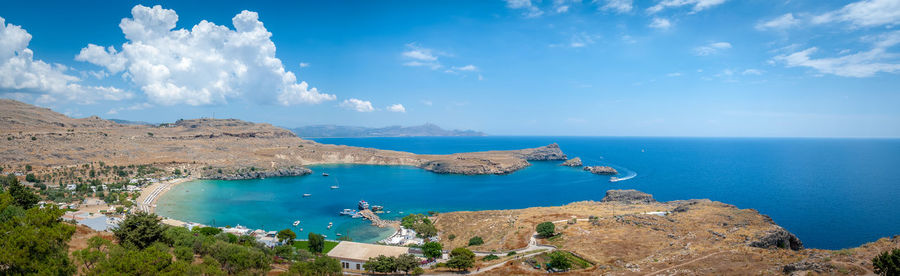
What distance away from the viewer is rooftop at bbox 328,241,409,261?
1598 inches

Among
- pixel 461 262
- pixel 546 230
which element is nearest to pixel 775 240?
pixel 546 230

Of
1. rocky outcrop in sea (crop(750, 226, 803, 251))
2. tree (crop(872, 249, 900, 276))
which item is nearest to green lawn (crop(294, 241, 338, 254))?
rocky outcrop in sea (crop(750, 226, 803, 251))

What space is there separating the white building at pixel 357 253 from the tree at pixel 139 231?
15.7m

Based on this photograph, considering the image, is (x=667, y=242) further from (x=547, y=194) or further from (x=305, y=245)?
(x=547, y=194)

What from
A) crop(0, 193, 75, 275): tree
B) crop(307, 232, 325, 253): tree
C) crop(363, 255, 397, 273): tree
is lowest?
crop(307, 232, 325, 253): tree

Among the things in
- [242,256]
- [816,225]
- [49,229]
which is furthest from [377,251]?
[816,225]

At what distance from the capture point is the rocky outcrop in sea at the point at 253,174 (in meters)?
Answer: 116

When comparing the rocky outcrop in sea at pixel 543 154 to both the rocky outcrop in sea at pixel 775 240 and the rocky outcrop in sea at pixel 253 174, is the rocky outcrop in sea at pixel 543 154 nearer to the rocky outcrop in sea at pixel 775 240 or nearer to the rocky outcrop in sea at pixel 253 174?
the rocky outcrop in sea at pixel 253 174

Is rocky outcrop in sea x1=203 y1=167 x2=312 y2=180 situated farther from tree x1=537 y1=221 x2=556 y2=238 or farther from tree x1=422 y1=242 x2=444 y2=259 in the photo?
tree x1=537 y1=221 x2=556 y2=238

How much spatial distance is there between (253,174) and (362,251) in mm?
96858

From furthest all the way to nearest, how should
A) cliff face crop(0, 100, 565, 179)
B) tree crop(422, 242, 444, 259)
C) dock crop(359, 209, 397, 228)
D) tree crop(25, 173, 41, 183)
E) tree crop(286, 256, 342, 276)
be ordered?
A: cliff face crop(0, 100, 565, 179), tree crop(25, 173, 41, 183), dock crop(359, 209, 397, 228), tree crop(422, 242, 444, 259), tree crop(286, 256, 342, 276)

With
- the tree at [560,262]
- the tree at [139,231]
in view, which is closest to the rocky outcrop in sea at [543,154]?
the tree at [560,262]

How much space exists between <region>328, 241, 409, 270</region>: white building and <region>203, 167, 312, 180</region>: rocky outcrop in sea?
3592 inches

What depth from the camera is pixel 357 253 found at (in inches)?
1633
